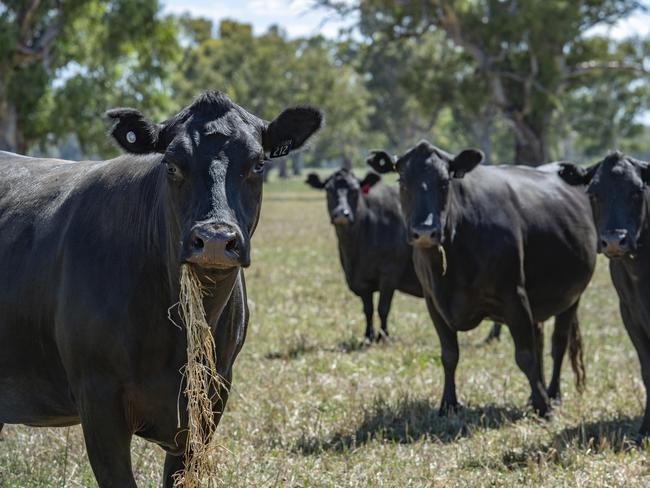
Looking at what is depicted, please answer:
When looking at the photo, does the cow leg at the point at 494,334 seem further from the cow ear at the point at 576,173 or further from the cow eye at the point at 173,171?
the cow eye at the point at 173,171

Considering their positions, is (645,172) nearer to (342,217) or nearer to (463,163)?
(463,163)

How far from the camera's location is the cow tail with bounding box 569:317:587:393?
8.12 metres

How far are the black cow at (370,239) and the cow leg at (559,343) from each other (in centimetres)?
290

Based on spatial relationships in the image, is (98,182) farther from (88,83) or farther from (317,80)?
(317,80)

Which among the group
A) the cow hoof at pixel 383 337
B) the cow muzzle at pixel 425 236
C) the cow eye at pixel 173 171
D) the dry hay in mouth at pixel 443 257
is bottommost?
the cow hoof at pixel 383 337

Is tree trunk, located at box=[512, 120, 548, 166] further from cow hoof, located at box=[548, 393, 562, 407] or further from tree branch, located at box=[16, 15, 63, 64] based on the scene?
cow hoof, located at box=[548, 393, 562, 407]

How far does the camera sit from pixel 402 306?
13602mm

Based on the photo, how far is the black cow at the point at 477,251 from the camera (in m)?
7.11

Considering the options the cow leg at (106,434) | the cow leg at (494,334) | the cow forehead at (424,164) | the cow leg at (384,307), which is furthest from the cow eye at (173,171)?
the cow leg at (494,334)

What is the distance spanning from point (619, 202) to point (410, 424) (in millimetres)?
2256

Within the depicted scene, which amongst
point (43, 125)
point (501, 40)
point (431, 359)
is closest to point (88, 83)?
point (43, 125)

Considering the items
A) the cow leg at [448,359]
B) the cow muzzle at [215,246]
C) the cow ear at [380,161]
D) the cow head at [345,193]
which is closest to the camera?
the cow muzzle at [215,246]

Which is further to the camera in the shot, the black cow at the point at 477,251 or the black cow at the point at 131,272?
the black cow at the point at 477,251

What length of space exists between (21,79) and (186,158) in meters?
24.8
